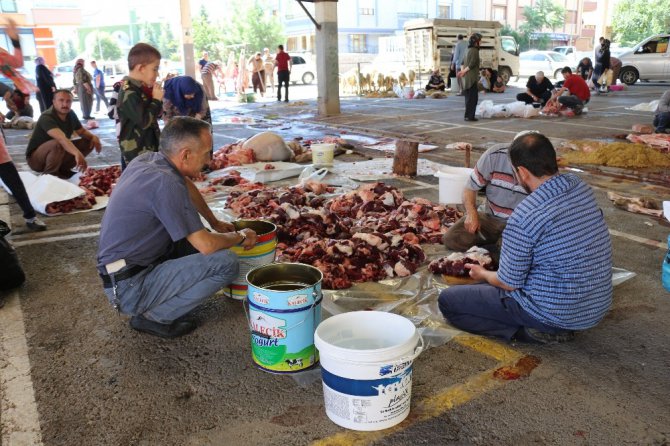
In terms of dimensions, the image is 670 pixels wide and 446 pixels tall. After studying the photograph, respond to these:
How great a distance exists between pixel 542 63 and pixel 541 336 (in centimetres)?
3186

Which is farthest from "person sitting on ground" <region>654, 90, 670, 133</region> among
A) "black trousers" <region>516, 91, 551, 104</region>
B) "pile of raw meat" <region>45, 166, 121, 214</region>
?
"pile of raw meat" <region>45, 166, 121, 214</region>

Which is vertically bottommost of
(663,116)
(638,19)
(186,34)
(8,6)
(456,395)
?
(456,395)

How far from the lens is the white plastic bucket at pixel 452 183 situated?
5906mm

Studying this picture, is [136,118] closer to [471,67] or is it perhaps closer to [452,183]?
[452,183]

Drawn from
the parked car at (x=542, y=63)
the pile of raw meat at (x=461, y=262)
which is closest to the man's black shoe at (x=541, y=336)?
the pile of raw meat at (x=461, y=262)

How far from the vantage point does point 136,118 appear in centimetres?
548

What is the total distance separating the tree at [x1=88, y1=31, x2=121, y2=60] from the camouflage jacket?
177 feet

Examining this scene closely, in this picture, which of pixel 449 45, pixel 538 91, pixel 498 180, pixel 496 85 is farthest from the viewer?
pixel 449 45

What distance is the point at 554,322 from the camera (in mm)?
3311

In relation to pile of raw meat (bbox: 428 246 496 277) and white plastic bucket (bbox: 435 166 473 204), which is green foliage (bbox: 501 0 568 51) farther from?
pile of raw meat (bbox: 428 246 496 277)

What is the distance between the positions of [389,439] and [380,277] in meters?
2.00

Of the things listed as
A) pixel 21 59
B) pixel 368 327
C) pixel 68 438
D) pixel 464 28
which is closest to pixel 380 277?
pixel 368 327

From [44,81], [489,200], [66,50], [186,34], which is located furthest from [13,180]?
[66,50]

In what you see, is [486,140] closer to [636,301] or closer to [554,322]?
[636,301]
